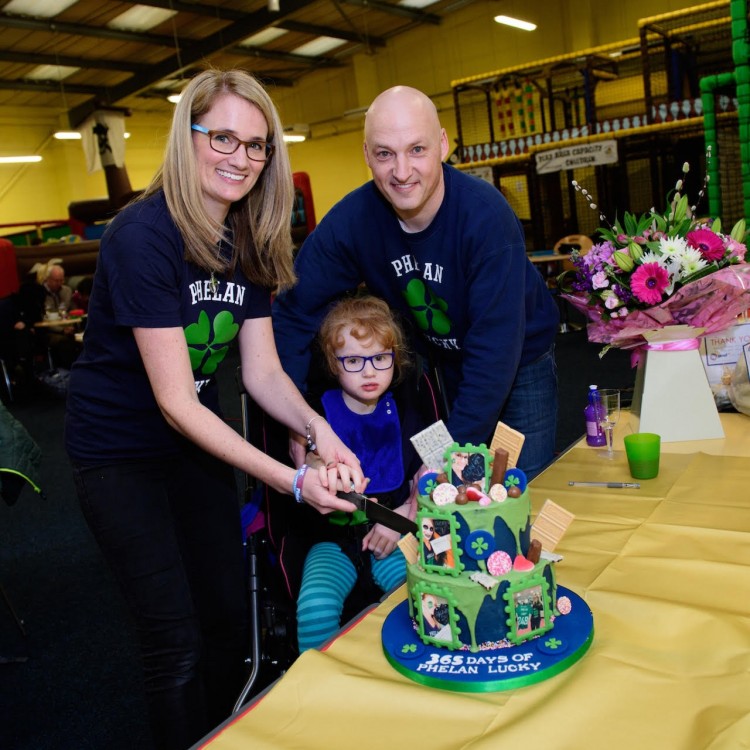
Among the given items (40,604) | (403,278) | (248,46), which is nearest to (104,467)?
(403,278)

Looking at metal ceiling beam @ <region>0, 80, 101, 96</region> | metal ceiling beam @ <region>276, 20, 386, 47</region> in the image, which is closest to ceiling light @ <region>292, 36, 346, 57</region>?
metal ceiling beam @ <region>276, 20, 386, 47</region>

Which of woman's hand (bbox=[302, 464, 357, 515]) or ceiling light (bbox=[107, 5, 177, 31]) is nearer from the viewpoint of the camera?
woman's hand (bbox=[302, 464, 357, 515])

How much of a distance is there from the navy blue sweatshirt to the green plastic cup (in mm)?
288

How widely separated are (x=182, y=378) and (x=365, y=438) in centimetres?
71

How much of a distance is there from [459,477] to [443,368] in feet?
3.51

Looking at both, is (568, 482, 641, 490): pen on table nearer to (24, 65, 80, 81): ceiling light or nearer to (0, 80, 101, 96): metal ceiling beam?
(24, 65, 80, 81): ceiling light

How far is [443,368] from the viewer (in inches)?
85.3

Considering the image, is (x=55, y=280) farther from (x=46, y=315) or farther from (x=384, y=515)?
(x=384, y=515)

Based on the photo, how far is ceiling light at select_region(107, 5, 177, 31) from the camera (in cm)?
1125

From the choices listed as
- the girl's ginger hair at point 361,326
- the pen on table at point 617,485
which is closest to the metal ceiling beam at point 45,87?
the girl's ginger hair at point 361,326

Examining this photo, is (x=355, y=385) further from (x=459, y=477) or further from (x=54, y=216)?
(x=54, y=216)

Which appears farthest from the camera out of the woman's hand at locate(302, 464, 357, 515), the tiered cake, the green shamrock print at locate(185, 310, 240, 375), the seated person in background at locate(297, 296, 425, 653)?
the seated person in background at locate(297, 296, 425, 653)

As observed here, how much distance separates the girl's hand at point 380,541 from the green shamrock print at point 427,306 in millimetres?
497

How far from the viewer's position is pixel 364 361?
1955 millimetres
